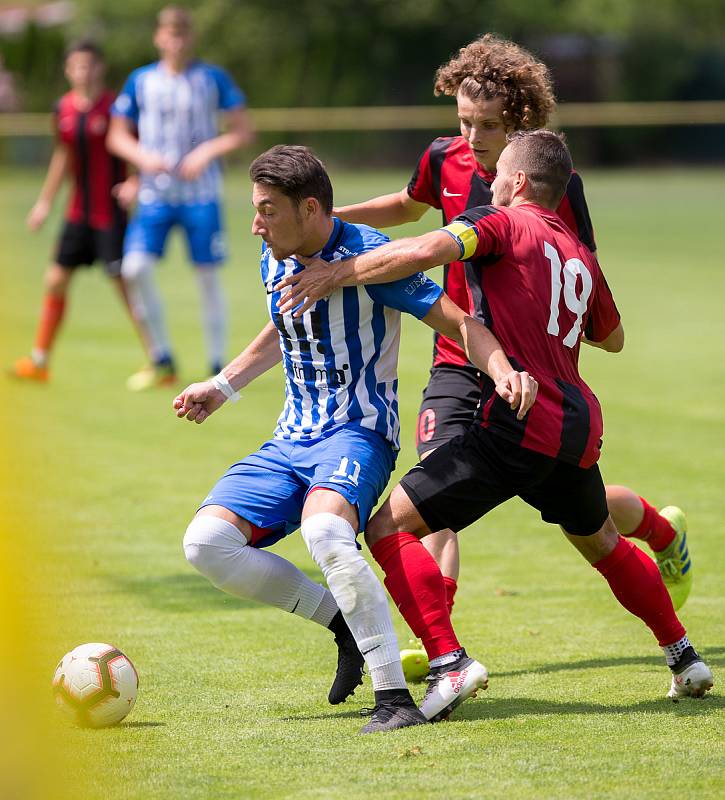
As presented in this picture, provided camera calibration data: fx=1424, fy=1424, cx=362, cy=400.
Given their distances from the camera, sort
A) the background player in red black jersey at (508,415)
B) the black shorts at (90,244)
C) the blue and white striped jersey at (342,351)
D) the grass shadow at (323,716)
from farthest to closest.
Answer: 1. the black shorts at (90,244)
2. the blue and white striped jersey at (342,351)
3. the grass shadow at (323,716)
4. the background player in red black jersey at (508,415)

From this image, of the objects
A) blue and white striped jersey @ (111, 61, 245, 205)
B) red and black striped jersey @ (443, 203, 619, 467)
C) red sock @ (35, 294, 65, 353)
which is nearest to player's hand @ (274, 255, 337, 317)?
red and black striped jersey @ (443, 203, 619, 467)

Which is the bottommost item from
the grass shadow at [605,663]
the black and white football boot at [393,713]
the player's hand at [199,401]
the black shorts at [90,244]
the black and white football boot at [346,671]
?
the black shorts at [90,244]

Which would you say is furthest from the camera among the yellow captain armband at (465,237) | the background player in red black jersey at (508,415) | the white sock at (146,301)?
the white sock at (146,301)

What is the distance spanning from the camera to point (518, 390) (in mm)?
3984

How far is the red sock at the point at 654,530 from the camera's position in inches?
203

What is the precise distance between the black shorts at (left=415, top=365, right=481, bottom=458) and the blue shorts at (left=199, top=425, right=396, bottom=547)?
0.46 meters

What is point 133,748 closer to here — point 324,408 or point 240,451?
point 324,408

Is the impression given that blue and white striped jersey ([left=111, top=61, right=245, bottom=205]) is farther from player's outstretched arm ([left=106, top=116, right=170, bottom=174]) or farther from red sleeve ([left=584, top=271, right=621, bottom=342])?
red sleeve ([left=584, top=271, right=621, bottom=342])

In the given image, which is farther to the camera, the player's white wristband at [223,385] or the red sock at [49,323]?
the red sock at [49,323]

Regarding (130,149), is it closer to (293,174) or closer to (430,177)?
(430,177)

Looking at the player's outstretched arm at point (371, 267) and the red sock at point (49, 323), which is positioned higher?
the player's outstretched arm at point (371, 267)

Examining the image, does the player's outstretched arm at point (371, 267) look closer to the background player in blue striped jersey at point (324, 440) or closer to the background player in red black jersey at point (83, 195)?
the background player in blue striped jersey at point (324, 440)

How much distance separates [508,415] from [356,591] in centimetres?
69

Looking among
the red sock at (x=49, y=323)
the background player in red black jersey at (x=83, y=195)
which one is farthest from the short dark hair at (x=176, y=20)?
the red sock at (x=49, y=323)
